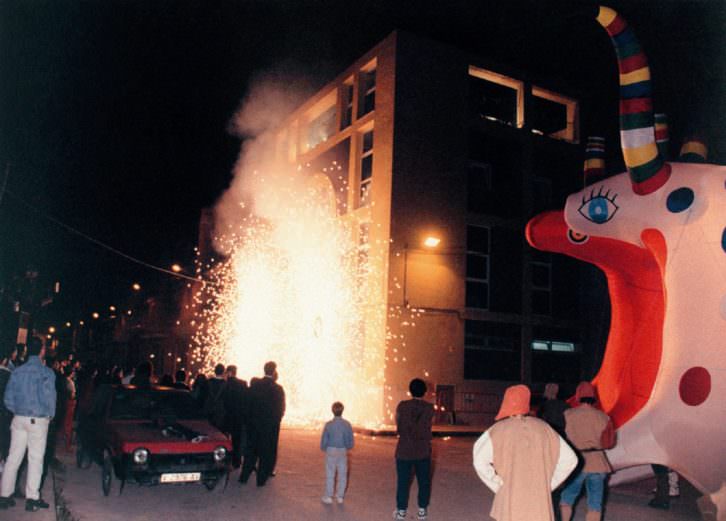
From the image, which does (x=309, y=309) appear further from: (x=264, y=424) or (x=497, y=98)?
(x=264, y=424)

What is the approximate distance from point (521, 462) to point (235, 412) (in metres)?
7.13

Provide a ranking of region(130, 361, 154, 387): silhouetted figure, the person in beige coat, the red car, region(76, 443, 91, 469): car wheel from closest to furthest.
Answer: the person in beige coat → the red car → region(130, 361, 154, 387): silhouetted figure → region(76, 443, 91, 469): car wheel

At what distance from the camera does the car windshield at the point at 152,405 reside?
945 cm

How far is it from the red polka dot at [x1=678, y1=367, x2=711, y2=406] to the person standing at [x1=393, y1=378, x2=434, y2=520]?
356 centimetres

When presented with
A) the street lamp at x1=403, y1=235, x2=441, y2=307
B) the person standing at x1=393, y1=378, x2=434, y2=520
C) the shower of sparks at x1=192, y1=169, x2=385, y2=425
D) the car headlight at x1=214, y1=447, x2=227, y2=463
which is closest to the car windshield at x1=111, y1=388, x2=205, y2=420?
the car headlight at x1=214, y1=447, x2=227, y2=463

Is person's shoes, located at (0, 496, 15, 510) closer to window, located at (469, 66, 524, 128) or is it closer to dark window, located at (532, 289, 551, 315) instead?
dark window, located at (532, 289, 551, 315)

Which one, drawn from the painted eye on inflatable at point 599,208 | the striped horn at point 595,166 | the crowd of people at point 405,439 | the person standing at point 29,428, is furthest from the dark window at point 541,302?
the person standing at point 29,428

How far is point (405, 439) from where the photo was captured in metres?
7.87

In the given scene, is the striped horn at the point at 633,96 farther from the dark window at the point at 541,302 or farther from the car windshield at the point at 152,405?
the dark window at the point at 541,302

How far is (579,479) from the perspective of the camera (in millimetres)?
7547

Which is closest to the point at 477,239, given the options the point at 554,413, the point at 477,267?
the point at 477,267

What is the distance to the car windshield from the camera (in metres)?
9.45

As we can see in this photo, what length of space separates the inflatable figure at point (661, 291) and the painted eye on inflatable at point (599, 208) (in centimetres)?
2

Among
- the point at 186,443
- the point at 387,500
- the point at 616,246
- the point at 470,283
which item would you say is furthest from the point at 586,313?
the point at 186,443
